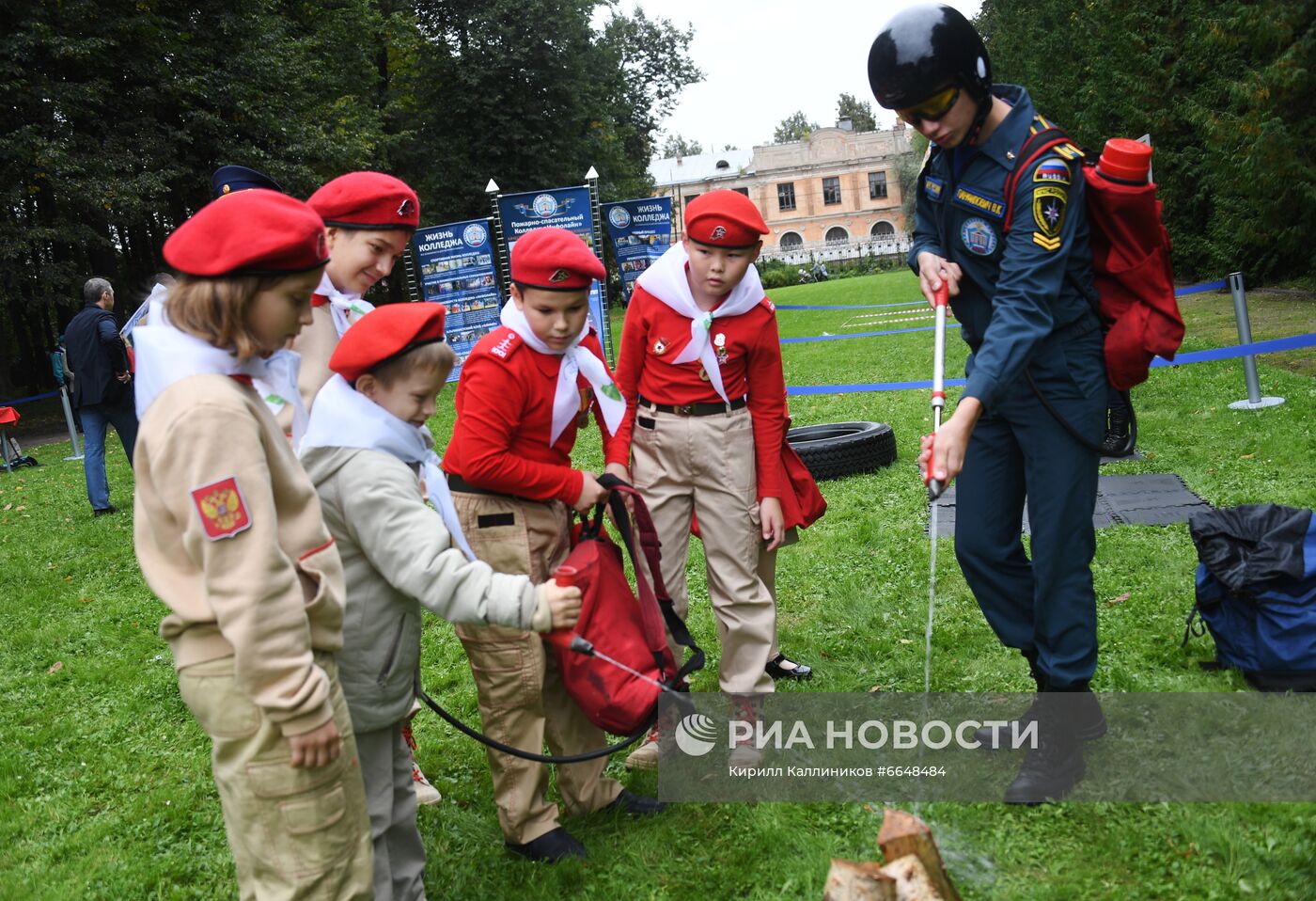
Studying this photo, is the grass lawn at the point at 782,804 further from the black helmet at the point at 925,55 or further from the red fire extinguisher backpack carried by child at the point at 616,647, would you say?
the black helmet at the point at 925,55

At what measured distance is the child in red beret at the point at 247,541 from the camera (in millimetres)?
2047

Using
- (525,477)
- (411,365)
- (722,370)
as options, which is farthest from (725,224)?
(411,365)

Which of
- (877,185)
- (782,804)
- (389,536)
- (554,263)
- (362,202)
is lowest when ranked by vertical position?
(782,804)

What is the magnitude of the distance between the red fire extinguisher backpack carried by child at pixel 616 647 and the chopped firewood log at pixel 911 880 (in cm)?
87

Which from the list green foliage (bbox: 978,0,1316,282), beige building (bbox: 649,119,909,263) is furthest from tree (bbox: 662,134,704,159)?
green foliage (bbox: 978,0,1316,282)

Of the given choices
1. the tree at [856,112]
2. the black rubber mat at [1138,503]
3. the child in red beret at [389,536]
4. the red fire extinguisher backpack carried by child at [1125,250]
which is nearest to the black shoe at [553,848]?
the child in red beret at [389,536]

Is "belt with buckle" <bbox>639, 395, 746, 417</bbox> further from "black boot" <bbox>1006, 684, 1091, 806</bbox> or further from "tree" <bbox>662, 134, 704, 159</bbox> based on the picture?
"tree" <bbox>662, 134, 704, 159</bbox>

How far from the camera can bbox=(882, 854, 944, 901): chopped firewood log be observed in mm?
2422

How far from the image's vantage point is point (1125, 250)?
3.19 metres

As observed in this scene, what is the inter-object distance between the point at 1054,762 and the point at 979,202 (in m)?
1.82

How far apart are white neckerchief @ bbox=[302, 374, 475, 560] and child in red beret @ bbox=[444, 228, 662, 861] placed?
17.6 inches

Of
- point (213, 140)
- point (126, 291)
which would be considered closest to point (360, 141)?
point (213, 140)

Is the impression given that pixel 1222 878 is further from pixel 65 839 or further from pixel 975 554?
pixel 65 839

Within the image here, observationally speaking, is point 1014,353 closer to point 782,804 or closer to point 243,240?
point 782,804
